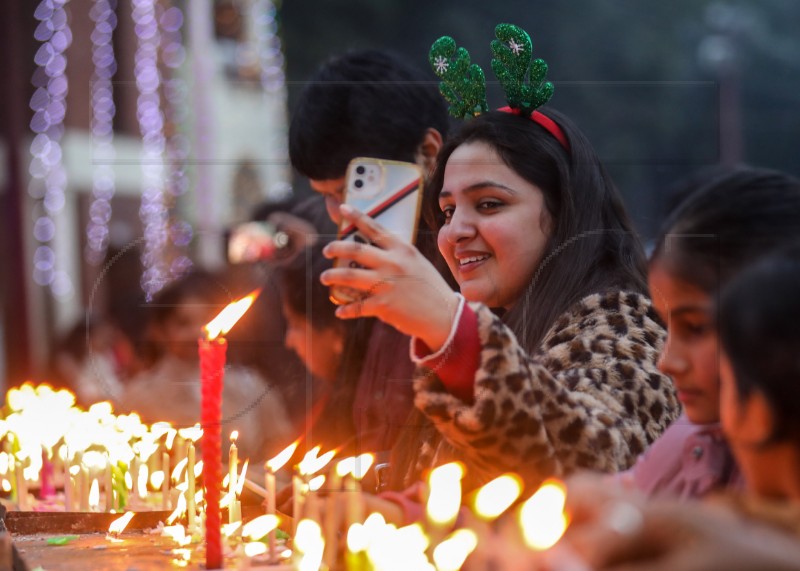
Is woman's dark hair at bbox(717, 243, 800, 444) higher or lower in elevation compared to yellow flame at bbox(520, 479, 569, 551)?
higher

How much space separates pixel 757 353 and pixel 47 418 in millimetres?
2093

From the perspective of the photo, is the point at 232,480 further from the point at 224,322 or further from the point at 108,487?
the point at 108,487

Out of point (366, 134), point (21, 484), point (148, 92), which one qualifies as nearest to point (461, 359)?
point (366, 134)

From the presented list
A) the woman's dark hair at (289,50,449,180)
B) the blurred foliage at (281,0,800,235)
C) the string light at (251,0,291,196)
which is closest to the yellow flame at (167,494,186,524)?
the woman's dark hair at (289,50,449,180)

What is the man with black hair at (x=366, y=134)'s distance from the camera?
2580 millimetres

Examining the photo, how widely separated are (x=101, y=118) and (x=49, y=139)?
102 centimetres

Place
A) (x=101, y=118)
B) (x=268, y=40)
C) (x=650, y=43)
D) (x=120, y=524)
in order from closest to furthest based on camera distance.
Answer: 1. (x=120, y=524)
2. (x=101, y=118)
3. (x=268, y=40)
4. (x=650, y=43)

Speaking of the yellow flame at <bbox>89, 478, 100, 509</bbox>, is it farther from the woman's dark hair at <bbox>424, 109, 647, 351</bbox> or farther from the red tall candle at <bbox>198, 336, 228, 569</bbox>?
the woman's dark hair at <bbox>424, 109, 647, 351</bbox>

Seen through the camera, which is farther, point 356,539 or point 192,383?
point 192,383

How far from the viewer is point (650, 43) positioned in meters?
17.1

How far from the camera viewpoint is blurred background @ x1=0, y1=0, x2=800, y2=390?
9945mm

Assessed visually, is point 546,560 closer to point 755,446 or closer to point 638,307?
point 755,446

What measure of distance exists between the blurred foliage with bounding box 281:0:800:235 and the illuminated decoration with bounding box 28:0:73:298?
2.43 meters

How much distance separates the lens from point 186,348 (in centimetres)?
362
